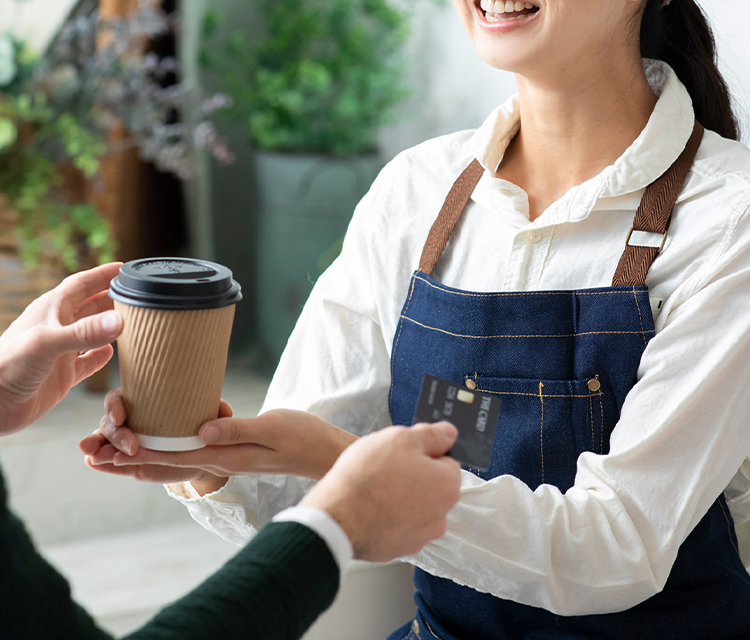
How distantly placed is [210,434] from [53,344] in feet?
0.64

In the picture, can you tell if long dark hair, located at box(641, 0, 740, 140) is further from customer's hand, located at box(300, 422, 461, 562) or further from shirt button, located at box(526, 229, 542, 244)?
customer's hand, located at box(300, 422, 461, 562)

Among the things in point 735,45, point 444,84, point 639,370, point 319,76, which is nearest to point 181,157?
point 319,76

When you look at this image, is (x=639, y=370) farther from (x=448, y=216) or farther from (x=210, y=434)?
(x=210, y=434)

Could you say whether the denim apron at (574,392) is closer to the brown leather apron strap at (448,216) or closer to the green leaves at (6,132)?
the brown leather apron strap at (448,216)

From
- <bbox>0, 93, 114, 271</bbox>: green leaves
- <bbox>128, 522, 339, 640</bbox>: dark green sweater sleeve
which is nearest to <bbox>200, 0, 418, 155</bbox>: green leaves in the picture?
<bbox>0, 93, 114, 271</bbox>: green leaves

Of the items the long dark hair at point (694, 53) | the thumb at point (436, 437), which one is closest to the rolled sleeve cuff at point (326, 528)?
the thumb at point (436, 437)

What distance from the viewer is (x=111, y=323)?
859 millimetres

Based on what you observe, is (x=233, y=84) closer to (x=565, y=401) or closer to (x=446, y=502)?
(x=565, y=401)

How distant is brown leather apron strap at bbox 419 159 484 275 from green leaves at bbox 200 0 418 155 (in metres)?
1.42

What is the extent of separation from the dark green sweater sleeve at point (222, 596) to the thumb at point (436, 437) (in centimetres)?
16

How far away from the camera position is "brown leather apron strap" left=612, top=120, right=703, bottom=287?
1076mm

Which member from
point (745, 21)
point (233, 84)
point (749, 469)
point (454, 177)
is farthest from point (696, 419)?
point (233, 84)

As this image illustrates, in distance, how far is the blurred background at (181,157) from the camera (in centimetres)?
227

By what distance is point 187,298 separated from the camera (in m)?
0.86
